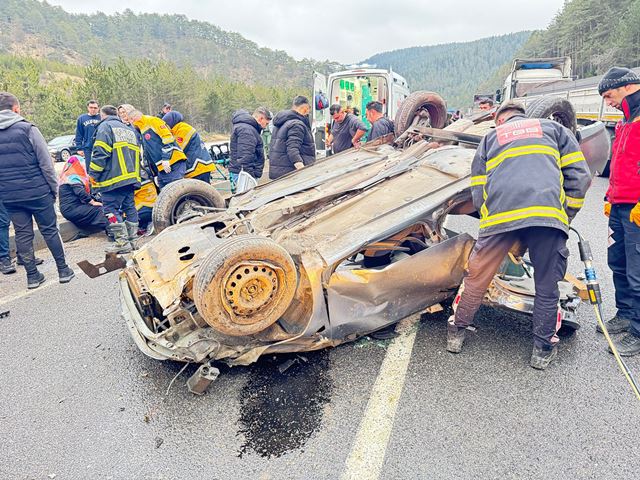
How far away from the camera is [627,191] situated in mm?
2555

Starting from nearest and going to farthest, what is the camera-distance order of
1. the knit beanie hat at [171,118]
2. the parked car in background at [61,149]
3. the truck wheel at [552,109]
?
the truck wheel at [552,109], the knit beanie hat at [171,118], the parked car in background at [61,149]

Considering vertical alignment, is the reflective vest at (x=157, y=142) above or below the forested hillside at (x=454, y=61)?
below

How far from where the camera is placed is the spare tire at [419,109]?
4109 millimetres

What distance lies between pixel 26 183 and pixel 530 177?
13.8 feet

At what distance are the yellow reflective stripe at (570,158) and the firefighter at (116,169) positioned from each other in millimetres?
3935

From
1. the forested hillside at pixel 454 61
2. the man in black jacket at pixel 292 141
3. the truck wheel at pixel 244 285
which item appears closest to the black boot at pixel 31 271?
the man in black jacket at pixel 292 141

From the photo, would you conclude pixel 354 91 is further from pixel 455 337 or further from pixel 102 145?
pixel 455 337

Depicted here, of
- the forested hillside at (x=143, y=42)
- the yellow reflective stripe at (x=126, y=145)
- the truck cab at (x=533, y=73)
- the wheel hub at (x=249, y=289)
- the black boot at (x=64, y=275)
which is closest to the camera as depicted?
the wheel hub at (x=249, y=289)

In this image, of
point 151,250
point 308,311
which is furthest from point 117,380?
point 308,311

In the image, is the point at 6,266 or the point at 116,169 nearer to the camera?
the point at 6,266

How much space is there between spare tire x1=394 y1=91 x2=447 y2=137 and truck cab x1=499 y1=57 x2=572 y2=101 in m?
12.7

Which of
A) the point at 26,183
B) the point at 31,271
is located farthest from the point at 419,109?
the point at 31,271

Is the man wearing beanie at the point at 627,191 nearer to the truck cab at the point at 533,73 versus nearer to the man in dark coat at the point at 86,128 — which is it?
the man in dark coat at the point at 86,128

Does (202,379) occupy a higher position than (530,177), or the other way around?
(530,177)
